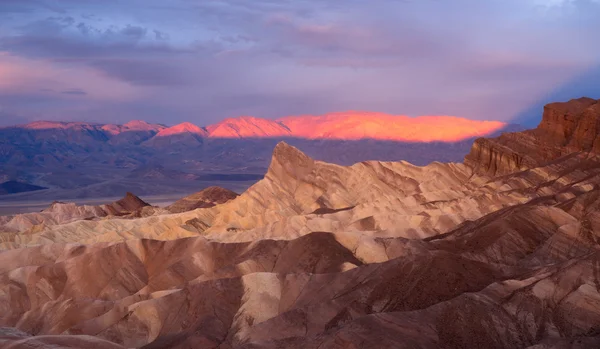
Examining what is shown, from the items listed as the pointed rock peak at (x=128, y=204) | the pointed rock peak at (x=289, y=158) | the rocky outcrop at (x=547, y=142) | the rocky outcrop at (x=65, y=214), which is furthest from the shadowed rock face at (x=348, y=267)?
the pointed rock peak at (x=128, y=204)

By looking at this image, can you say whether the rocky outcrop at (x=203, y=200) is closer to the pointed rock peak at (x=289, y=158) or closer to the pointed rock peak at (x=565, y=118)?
the pointed rock peak at (x=289, y=158)

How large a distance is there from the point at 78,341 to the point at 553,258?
2799 centimetres

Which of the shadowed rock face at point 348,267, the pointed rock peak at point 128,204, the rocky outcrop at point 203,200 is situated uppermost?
the shadowed rock face at point 348,267

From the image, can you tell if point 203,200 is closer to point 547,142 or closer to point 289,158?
point 289,158

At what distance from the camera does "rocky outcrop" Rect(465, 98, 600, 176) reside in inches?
3036

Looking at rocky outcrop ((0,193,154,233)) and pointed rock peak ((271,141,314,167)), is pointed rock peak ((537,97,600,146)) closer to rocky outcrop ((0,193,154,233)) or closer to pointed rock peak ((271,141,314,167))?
pointed rock peak ((271,141,314,167))

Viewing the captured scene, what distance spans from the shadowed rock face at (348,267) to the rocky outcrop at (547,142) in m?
0.24

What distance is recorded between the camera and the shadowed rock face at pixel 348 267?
3553cm

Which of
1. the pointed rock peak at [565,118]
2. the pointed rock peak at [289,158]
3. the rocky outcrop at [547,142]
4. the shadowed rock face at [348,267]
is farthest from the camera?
the pointed rock peak at [289,158]

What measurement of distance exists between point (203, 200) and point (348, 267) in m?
70.4

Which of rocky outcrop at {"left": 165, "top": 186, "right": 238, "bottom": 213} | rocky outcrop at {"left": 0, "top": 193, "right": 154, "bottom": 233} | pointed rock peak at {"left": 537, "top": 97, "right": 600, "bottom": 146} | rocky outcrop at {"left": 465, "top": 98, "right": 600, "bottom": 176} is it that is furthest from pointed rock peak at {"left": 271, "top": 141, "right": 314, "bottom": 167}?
pointed rock peak at {"left": 537, "top": 97, "right": 600, "bottom": 146}

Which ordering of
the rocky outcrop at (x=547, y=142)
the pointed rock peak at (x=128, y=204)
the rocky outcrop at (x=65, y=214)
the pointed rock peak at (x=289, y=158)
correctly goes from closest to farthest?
the rocky outcrop at (x=547, y=142)
the pointed rock peak at (x=289, y=158)
the rocky outcrop at (x=65, y=214)
the pointed rock peak at (x=128, y=204)

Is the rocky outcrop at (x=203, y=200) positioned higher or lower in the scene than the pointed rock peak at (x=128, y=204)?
higher

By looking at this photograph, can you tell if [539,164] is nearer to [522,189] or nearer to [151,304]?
[522,189]
